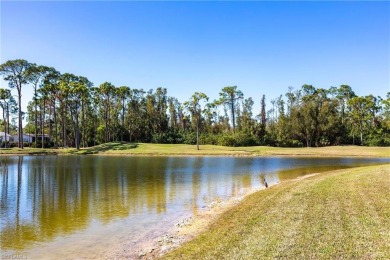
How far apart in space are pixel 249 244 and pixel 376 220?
14.5ft

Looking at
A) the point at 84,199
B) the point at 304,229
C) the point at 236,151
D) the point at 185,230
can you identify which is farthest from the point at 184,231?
the point at 236,151

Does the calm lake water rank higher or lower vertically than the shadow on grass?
lower

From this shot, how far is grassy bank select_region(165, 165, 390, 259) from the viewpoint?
27.8ft

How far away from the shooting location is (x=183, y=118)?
91.3m

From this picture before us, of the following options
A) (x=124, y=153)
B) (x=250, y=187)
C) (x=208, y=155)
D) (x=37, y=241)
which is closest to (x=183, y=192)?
(x=250, y=187)

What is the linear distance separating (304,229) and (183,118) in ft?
268

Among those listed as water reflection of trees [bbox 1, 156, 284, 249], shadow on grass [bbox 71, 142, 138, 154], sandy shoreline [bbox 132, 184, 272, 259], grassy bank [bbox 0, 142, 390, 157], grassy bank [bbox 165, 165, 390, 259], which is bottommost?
sandy shoreline [bbox 132, 184, 272, 259]

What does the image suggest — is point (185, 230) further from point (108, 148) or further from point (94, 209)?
point (108, 148)

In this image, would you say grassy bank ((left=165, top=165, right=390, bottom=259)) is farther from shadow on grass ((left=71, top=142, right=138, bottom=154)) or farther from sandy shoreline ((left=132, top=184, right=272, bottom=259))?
shadow on grass ((left=71, top=142, right=138, bottom=154))

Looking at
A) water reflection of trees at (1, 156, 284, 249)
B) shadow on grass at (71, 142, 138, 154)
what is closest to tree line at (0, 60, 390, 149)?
shadow on grass at (71, 142, 138, 154)

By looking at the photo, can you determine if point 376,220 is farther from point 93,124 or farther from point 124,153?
point 93,124

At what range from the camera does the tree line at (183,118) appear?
78938 mm

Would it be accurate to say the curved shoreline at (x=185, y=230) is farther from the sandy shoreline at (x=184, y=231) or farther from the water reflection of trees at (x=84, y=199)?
the water reflection of trees at (x=84, y=199)

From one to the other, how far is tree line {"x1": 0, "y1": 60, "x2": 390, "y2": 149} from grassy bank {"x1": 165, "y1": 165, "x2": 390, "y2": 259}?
62.9 m
